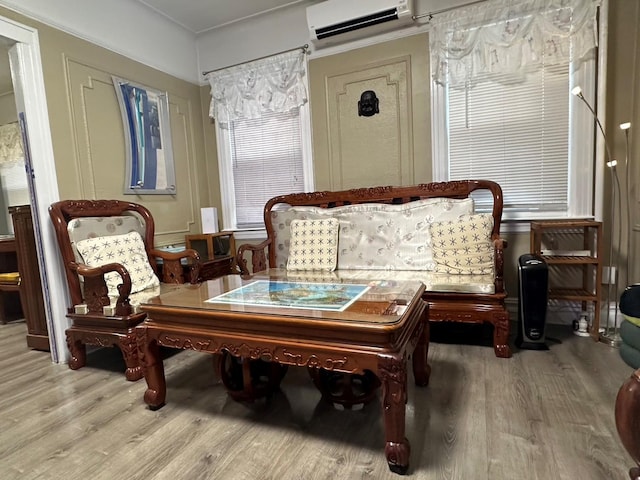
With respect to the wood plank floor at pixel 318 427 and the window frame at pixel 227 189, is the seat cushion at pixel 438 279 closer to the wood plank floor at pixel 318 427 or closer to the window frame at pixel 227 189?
the wood plank floor at pixel 318 427

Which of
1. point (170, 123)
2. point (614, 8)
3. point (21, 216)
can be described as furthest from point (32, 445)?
point (614, 8)

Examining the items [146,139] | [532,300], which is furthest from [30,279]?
[532,300]

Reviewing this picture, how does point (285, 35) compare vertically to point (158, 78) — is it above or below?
above

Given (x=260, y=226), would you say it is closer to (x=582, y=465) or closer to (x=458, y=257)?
(x=458, y=257)

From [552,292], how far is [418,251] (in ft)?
3.08

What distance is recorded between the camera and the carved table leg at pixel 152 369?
1.64 metres

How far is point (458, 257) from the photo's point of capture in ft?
8.13

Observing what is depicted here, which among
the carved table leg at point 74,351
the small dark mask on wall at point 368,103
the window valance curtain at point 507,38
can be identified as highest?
the window valance curtain at point 507,38

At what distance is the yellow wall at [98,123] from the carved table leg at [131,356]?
1.12 metres

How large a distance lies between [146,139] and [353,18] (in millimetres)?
1973

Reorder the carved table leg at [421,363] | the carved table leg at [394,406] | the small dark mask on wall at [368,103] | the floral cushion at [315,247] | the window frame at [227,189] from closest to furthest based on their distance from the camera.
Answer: the carved table leg at [394,406] < the carved table leg at [421,363] < the floral cushion at [315,247] < the small dark mask on wall at [368,103] < the window frame at [227,189]

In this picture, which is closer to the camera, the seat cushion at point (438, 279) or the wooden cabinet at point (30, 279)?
the seat cushion at point (438, 279)

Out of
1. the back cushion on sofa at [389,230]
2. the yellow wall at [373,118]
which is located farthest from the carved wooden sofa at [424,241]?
the yellow wall at [373,118]

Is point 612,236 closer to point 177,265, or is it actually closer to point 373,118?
point 373,118
